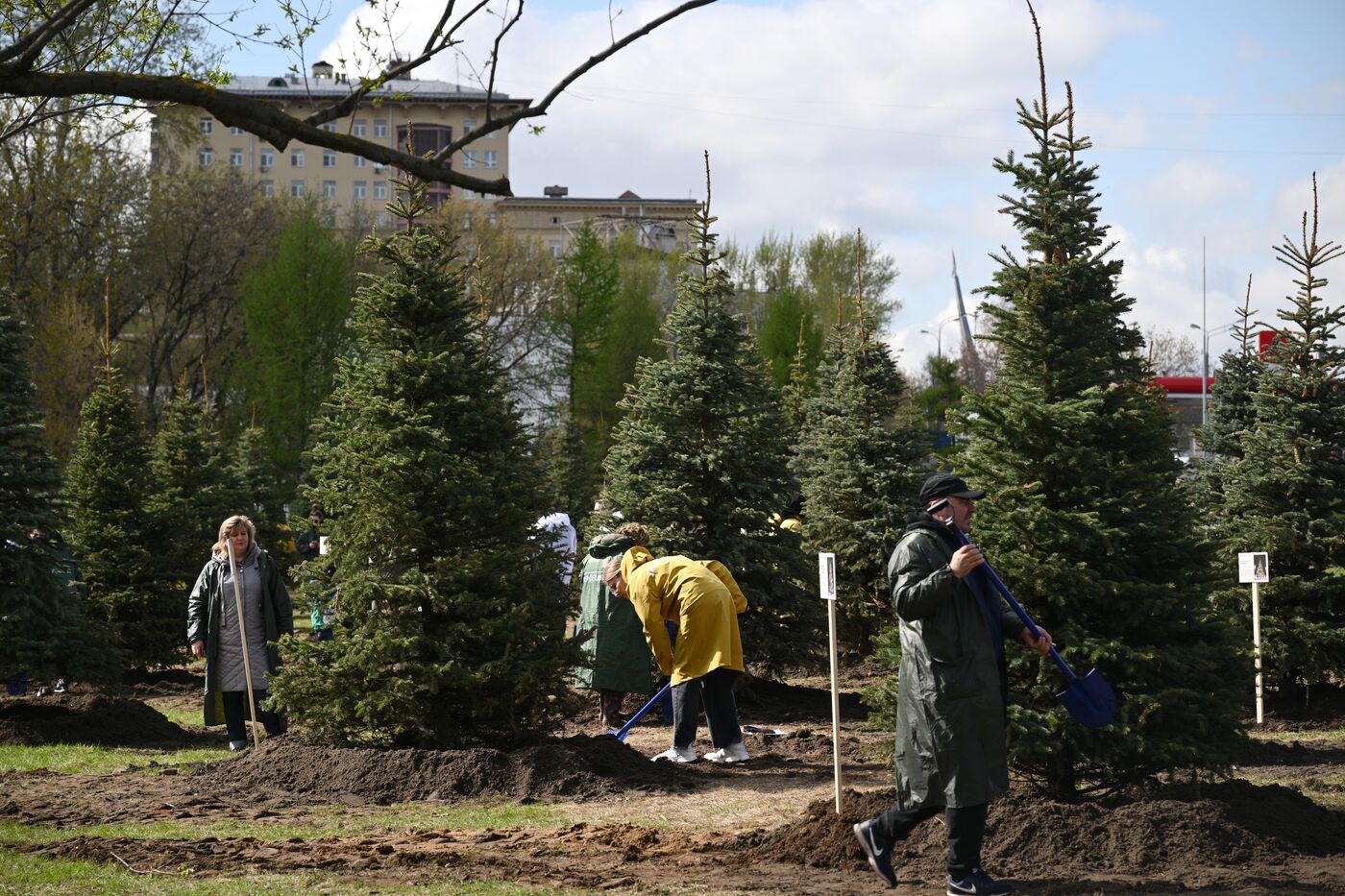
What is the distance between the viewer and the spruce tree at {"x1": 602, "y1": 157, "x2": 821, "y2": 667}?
15.1 meters

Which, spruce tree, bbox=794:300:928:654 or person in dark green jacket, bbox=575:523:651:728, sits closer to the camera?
person in dark green jacket, bbox=575:523:651:728

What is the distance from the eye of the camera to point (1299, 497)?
14273 millimetres

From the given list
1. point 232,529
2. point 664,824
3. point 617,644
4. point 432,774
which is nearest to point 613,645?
point 617,644

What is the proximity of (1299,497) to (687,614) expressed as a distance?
659cm

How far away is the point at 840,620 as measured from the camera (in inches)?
713

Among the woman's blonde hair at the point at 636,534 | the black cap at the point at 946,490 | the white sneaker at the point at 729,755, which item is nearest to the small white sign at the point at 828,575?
the black cap at the point at 946,490

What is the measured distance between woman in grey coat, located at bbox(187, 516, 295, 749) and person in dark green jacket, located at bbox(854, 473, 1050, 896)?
6.79 m

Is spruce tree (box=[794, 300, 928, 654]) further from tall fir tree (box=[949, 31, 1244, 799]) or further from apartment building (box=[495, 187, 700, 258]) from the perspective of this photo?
apartment building (box=[495, 187, 700, 258])

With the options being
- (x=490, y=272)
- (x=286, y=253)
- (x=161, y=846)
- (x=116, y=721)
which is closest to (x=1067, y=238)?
(x=161, y=846)

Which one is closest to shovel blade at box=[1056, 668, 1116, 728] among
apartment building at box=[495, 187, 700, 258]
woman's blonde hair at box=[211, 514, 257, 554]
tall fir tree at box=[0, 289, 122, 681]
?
woman's blonde hair at box=[211, 514, 257, 554]

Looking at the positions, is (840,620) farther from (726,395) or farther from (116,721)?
(116,721)

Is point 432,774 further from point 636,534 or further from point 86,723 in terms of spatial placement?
point 86,723

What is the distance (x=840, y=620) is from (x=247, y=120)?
13.2 meters

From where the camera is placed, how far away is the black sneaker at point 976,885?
6.74 meters
